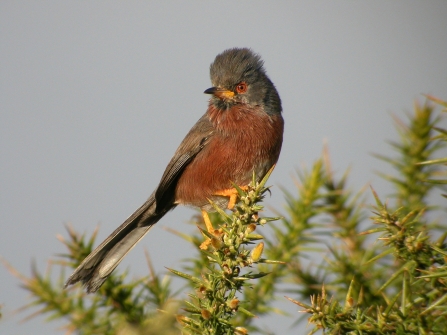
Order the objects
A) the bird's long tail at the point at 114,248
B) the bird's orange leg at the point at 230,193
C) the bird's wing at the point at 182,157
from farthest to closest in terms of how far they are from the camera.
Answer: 1. the bird's wing at the point at 182,157
2. the bird's orange leg at the point at 230,193
3. the bird's long tail at the point at 114,248

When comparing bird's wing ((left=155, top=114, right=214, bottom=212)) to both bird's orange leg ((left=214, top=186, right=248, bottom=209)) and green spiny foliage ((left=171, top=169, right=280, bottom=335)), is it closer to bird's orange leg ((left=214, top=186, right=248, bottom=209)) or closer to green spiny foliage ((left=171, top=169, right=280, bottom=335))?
bird's orange leg ((left=214, top=186, right=248, bottom=209))

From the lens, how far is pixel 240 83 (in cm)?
539

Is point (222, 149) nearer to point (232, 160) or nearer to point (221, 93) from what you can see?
point (232, 160)

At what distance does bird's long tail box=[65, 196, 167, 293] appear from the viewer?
11.3 feet

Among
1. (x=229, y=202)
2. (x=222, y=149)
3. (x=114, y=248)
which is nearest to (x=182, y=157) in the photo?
(x=222, y=149)

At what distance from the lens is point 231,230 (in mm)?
2221

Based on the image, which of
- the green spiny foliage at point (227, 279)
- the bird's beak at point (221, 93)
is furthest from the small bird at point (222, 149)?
the green spiny foliage at point (227, 279)

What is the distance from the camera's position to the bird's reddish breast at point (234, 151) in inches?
189

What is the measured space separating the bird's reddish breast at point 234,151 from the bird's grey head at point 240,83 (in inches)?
4.4

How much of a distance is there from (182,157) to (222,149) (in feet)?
2.09

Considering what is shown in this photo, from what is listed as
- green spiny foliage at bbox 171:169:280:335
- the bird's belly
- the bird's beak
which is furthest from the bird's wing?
green spiny foliage at bbox 171:169:280:335

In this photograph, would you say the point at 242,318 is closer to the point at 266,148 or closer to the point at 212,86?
the point at 266,148

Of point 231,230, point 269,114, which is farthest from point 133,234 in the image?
point 231,230

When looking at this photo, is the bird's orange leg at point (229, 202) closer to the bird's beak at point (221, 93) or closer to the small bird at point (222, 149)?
the small bird at point (222, 149)
